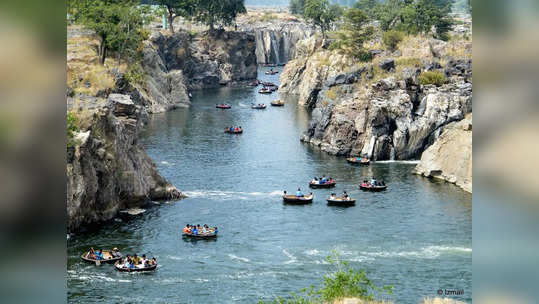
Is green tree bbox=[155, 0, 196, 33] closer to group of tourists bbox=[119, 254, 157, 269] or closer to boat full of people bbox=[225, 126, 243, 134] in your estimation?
boat full of people bbox=[225, 126, 243, 134]

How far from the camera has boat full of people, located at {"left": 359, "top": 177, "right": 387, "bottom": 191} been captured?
60.2m

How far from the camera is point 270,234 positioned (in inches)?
1895

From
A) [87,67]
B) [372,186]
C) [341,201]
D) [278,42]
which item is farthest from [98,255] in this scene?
[278,42]

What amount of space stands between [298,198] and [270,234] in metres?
8.68

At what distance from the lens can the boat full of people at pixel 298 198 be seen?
5603 centimetres

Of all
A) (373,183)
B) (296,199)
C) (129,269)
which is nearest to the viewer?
(129,269)

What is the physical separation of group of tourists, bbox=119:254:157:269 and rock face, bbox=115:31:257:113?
52599 mm

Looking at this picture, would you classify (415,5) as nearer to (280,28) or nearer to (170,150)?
(170,150)

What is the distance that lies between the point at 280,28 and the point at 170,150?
11147 cm

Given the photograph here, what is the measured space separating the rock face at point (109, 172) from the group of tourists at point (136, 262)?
6.95 m

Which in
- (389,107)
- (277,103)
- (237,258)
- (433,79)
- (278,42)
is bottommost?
(237,258)

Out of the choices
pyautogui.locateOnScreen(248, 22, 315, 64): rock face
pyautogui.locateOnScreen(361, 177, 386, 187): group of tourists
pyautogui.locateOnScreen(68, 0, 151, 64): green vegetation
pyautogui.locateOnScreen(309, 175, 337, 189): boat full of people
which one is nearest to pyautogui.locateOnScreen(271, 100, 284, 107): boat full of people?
pyautogui.locateOnScreen(68, 0, 151, 64): green vegetation

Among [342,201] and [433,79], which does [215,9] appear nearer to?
[433,79]
